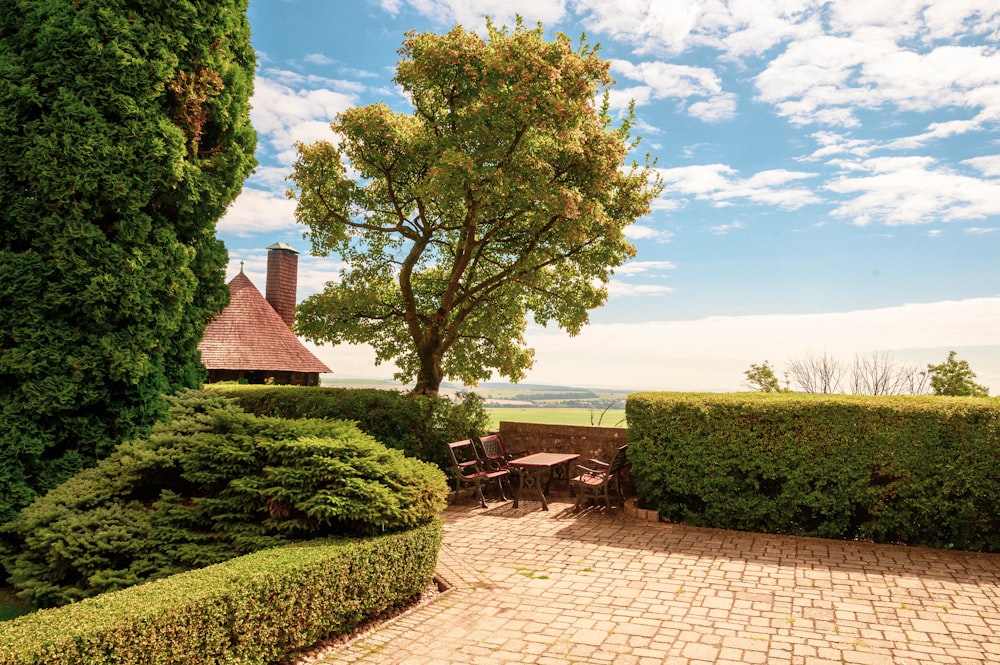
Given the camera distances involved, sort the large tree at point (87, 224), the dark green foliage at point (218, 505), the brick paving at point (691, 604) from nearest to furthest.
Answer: the brick paving at point (691, 604)
the dark green foliage at point (218, 505)
the large tree at point (87, 224)

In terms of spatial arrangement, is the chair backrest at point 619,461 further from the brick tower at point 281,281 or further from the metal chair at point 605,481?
the brick tower at point 281,281

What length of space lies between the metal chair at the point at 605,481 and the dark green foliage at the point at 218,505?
4452mm

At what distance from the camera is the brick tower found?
105ft

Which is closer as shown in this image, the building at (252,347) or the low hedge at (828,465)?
the low hedge at (828,465)

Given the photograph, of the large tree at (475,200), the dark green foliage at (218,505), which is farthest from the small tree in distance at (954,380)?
the dark green foliage at (218,505)

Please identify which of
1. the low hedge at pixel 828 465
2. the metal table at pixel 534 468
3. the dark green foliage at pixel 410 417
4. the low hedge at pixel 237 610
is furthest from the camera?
the dark green foliage at pixel 410 417

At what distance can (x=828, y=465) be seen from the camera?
9.98m

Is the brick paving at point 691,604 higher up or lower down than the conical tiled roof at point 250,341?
lower down

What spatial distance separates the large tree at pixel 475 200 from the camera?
50.2 feet

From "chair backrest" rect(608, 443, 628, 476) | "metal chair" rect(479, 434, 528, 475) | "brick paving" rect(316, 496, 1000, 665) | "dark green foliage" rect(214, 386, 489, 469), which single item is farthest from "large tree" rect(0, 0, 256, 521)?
"chair backrest" rect(608, 443, 628, 476)

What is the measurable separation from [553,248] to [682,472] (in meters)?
9.10

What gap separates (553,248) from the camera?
18422 millimetres

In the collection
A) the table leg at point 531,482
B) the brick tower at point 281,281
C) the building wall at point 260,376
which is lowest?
the table leg at point 531,482

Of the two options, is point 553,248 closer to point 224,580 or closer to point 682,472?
point 682,472
